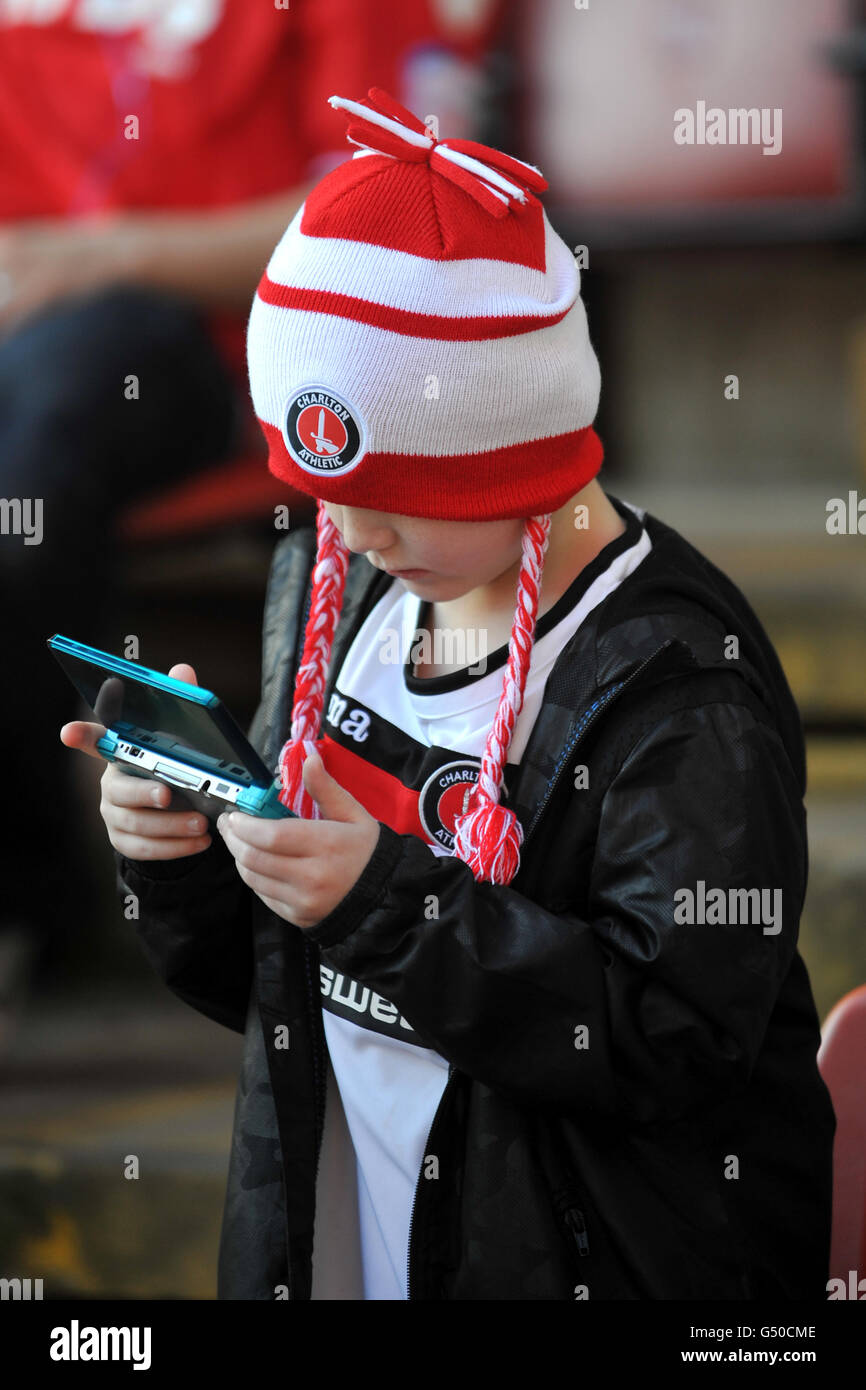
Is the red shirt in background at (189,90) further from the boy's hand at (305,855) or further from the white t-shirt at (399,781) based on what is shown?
the boy's hand at (305,855)

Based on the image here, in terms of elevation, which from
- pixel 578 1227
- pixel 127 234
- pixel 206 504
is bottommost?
pixel 578 1227

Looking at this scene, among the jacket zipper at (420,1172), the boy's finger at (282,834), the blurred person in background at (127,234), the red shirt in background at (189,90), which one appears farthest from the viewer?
the red shirt in background at (189,90)

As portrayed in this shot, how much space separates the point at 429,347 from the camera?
0.73 meters

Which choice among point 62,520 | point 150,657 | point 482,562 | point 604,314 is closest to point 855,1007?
point 482,562

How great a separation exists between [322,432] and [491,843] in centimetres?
24

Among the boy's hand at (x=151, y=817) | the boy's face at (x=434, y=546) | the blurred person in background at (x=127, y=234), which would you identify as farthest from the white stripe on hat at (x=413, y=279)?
the blurred person in background at (x=127, y=234)

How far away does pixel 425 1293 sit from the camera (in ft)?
2.84

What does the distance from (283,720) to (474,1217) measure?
33cm

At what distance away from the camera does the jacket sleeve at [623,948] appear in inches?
29.5

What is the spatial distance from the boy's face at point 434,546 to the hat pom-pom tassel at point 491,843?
135 mm

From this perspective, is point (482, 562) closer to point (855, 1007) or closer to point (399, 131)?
point (399, 131)

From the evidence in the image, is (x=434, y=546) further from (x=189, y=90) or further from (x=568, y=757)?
(x=189, y=90)

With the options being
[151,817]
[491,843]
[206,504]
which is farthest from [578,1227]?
[206,504]

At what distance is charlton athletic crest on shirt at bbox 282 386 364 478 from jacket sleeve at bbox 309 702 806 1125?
A: 200 millimetres
